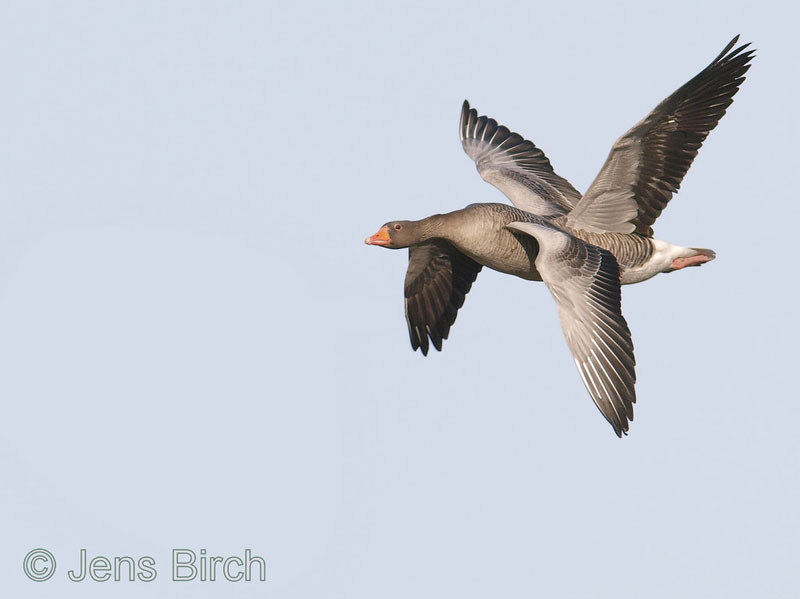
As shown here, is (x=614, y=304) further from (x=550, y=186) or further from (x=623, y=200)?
(x=550, y=186)

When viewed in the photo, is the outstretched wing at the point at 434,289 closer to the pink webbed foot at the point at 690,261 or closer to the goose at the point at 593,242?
the goose at the point at 593,242

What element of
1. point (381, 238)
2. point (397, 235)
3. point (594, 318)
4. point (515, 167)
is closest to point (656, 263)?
point (594, 318)

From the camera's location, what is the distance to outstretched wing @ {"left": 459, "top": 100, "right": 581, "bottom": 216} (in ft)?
45.3

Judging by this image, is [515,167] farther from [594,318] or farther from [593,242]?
[594,318]

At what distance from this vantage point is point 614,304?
425 inches

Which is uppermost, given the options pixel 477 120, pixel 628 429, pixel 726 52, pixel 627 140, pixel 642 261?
pixel 477 120

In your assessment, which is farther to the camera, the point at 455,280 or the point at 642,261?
the point at 455,280

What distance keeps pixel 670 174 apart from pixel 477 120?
4571mm

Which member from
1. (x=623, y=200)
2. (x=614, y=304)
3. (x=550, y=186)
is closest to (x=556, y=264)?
(x=614, y=304)

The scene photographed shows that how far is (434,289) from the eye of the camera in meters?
13.7

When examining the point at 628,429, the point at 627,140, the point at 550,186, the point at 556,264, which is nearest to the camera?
the point at 628,429

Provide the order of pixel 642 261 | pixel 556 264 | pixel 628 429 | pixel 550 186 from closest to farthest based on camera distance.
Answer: pixel 628 429, pixel 556 264, pixel 642 261, pixel 550 186

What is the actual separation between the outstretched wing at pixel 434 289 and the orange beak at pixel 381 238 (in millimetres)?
1281

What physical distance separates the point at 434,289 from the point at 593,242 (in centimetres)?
229
